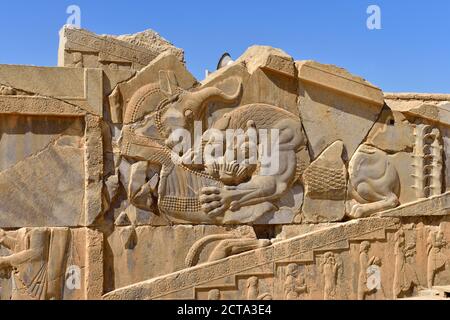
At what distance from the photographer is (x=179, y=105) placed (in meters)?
6.53

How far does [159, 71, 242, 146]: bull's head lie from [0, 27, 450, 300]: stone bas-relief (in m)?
0.02

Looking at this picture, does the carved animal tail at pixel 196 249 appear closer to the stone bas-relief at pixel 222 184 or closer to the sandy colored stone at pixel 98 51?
the stone bas-relief at pixel 222 184

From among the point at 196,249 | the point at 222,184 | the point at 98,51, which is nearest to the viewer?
the point at 196,249

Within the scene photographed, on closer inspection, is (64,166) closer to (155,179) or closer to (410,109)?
(155,179)

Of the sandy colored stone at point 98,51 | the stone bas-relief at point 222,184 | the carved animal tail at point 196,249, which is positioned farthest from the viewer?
the sandy colored stone at point 98,51

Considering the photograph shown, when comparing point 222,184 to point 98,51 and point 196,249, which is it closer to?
point 196,249

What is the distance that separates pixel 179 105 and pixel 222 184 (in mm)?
977

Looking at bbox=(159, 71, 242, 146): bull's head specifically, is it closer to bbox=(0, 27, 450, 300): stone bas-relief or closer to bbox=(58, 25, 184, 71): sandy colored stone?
bbox=(0, 27, 450, 300): stone bas-relief

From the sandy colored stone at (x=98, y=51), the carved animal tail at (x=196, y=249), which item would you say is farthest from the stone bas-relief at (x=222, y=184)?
the sandy colored stone at (x=98, y=51)

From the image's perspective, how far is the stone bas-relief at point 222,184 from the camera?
6027mm

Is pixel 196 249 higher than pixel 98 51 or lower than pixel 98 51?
lower

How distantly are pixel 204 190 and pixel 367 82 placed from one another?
2.37 meters

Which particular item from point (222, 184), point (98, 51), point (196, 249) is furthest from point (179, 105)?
point (98, 51)

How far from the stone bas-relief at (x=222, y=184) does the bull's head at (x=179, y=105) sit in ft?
0.05
